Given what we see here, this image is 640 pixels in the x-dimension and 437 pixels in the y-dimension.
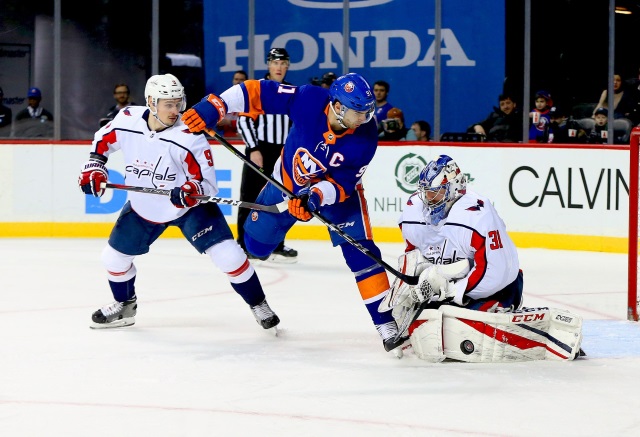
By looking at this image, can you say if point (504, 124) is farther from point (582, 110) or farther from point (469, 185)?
point (469, 185)

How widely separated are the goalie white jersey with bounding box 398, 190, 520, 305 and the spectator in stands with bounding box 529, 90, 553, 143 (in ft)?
14.7

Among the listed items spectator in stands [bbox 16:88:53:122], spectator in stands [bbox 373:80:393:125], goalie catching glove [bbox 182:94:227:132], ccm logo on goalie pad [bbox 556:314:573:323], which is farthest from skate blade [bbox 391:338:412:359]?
spectator in stands [bbox 16:88:53:122]

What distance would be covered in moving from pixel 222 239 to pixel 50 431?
1.51m

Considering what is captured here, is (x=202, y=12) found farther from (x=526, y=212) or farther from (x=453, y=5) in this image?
(x=526, y=212)

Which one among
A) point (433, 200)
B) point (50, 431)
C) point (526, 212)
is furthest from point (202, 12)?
point (50, 431)

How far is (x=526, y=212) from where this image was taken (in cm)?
769

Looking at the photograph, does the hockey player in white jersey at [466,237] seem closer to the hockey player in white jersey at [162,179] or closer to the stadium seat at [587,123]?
the hockey player in white jersey at [162,179]

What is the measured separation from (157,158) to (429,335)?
1.27m

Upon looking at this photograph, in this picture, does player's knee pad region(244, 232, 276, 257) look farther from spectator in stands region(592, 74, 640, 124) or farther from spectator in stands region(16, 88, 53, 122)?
spectator in stands region(16, 88, 53, 122)

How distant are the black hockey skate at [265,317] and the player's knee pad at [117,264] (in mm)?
523

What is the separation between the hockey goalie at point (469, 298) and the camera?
4031mm

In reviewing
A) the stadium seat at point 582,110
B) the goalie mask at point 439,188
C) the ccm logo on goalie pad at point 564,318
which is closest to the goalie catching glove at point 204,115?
the goalie mask at point 439,188

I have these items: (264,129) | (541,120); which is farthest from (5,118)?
(541,120)

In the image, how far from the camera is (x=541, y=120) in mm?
8555
